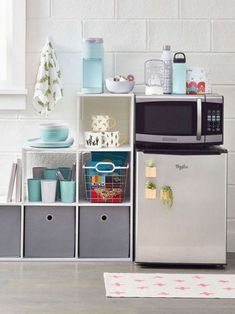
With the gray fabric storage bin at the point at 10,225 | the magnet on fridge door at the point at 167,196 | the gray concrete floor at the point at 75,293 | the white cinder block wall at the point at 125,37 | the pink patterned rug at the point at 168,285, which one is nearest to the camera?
the gray concrete floor at the point at 75,293

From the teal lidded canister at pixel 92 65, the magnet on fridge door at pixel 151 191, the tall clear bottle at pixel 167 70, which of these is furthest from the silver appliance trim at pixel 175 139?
the teal lidded canister at pixel 92 65

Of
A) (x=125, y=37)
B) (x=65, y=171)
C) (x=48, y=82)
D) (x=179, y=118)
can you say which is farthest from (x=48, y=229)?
(x=125, y=37)

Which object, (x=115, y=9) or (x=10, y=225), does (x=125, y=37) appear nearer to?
(x=115, y=9)

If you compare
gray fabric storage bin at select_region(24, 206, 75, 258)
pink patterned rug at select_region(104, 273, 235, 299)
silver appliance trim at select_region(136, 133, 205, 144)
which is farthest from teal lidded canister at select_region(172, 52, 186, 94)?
pink patterned rug at select_region(104, 273, 235, 299)

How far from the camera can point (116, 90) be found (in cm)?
462

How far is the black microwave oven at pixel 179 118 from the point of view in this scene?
4441 mm

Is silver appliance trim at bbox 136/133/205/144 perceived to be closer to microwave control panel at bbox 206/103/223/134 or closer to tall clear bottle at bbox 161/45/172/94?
microwave control panel at bbox 206/103/223/134

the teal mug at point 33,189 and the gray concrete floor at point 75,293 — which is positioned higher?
the teal mug at point 33,189

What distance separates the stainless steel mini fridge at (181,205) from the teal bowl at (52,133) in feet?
1.57

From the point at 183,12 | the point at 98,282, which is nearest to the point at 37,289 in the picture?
the point at 98,282

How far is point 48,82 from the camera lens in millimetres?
4738

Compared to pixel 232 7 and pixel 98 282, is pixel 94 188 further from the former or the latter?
pixel 232 7

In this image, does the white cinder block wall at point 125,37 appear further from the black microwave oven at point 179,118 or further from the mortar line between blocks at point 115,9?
the black microwave oven at point 179,118

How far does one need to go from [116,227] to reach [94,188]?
0.25 m
